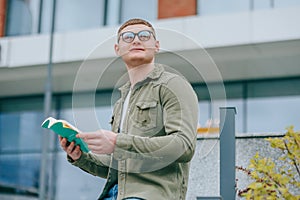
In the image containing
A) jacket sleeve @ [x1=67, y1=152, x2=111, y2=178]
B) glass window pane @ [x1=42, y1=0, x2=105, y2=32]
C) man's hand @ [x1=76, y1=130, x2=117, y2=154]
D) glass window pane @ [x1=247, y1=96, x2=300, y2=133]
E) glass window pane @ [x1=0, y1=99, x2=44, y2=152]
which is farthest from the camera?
glass window pane @ [x1=0, y1=99, x2=44, y2=152]

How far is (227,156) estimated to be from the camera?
3.78 metres

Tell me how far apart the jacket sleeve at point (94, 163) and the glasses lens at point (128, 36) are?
537 mm

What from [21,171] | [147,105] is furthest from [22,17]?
[147,105]

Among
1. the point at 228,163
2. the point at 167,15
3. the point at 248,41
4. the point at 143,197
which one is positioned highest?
the point at 167,15

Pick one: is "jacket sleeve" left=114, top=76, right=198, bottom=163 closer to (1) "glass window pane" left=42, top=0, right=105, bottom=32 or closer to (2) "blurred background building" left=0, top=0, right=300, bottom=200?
(2) "blurred background building" left=0, top=0, right=300, bottom=200

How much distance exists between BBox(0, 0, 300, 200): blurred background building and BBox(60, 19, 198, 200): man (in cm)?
921

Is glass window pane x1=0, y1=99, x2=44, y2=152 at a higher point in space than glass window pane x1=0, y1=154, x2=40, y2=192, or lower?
higher

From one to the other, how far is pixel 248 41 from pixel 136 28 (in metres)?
A: 10.8

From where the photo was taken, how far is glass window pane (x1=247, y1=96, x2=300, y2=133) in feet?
46.1

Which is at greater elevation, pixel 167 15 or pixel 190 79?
pixel 167 15

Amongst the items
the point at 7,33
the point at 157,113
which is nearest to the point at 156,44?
the point at 157,113

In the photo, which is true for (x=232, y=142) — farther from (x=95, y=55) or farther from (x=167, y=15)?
(x=167, y=15)

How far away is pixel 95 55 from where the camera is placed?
2.84 m

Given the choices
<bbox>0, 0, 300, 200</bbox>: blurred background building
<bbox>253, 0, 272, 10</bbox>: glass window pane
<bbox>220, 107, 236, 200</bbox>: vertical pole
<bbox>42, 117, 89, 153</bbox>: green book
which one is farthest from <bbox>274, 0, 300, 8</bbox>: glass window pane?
<bbox>42, 117, 89, 153</bbox>: green book
